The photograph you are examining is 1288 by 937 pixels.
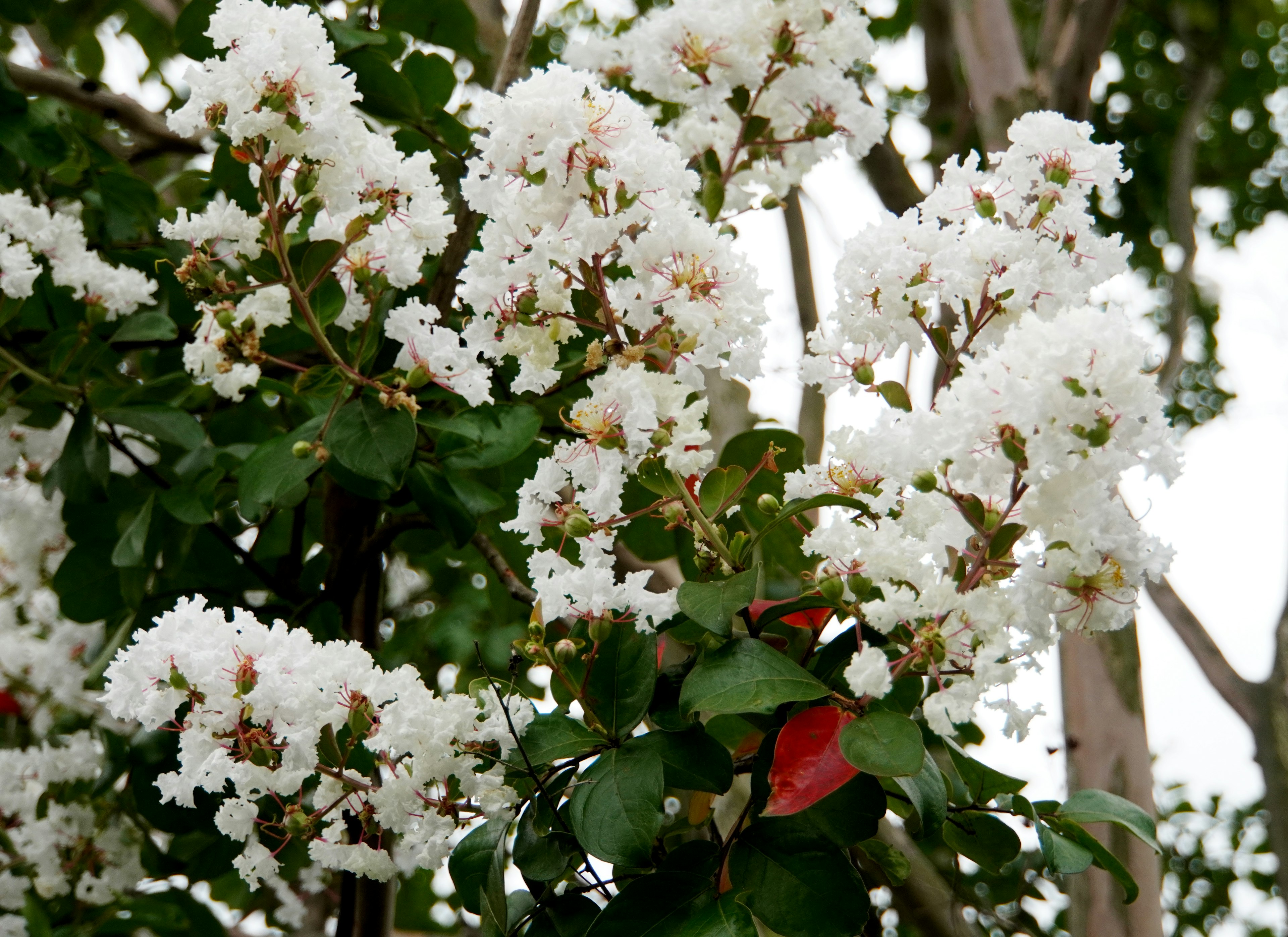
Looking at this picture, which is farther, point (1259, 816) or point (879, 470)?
point (1259, 816)

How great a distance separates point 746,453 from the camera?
1253 mm

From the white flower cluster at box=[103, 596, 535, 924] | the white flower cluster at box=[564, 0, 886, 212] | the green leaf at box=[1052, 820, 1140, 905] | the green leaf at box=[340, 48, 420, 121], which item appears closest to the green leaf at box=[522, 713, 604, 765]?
the white flower cluster at box=[103, 596, 535, 924]

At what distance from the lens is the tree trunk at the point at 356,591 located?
4.23ft

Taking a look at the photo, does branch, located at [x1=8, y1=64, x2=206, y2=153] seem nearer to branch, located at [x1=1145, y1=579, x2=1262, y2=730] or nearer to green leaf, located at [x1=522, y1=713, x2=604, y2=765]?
green leaf, located at [x1=522, y1=713, x2=604, y2=765]

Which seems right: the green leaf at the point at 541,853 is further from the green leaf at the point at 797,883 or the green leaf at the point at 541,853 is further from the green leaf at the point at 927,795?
the green leaf at the point at 927,795

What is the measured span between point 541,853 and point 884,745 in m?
0.30

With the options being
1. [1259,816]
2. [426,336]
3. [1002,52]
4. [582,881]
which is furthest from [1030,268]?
[1259,816]

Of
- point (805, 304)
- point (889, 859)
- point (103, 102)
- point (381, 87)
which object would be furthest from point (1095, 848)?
point (103, 102)

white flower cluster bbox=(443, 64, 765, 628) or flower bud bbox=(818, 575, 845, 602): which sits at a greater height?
white flower cluster bbox=(443, 64, 765, 628)

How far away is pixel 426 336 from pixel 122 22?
6.54 ft

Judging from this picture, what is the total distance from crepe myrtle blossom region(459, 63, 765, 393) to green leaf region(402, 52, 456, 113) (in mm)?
595

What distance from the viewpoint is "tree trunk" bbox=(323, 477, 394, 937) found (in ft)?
4.23

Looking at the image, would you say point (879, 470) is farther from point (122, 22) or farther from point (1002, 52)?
point (122, 22)

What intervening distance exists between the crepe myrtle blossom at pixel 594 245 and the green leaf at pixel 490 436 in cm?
19
